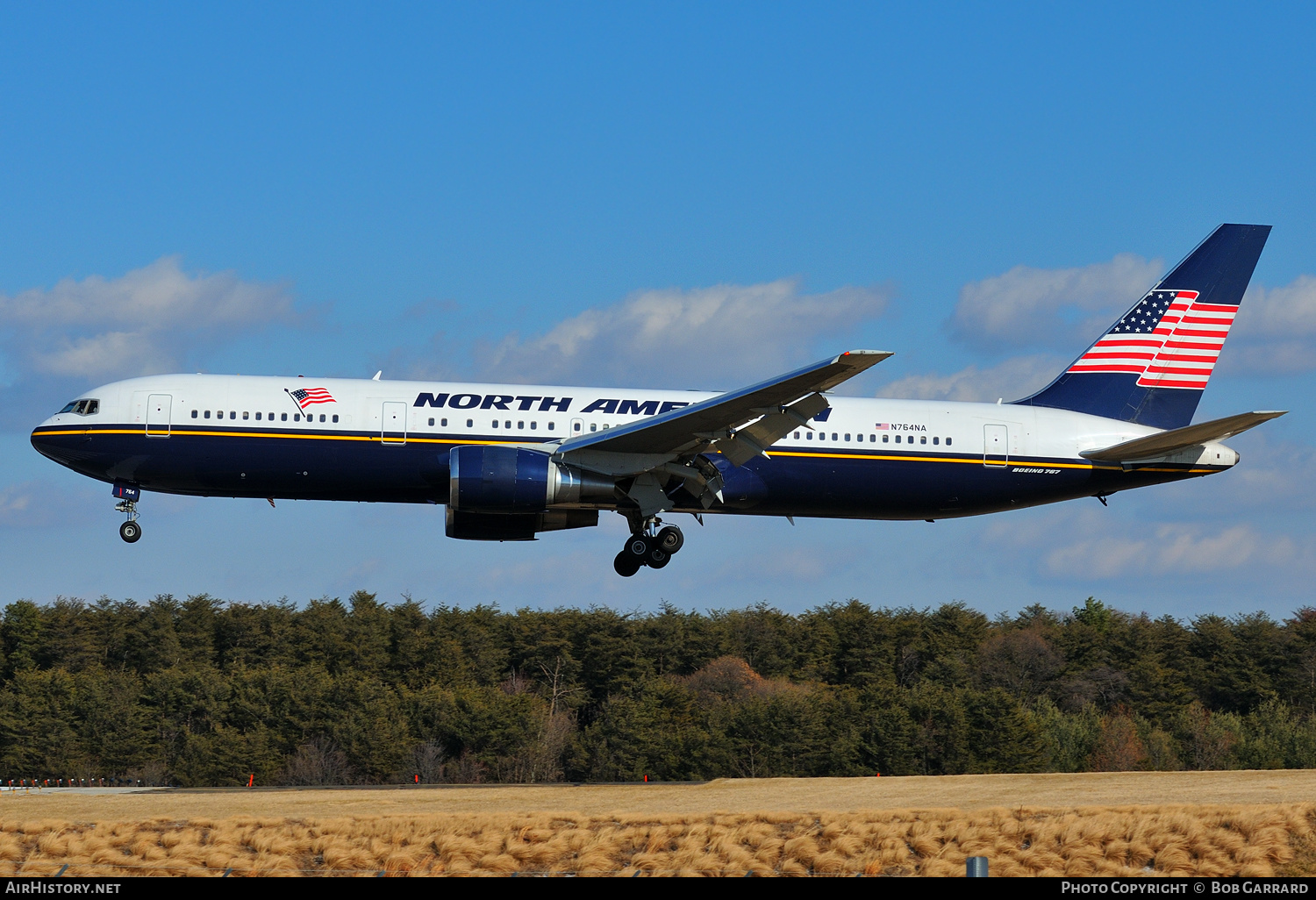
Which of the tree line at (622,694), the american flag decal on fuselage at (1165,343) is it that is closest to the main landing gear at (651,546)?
the american flag decal on fuselage at (1165,343)

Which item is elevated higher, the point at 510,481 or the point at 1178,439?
the point at 1178,439

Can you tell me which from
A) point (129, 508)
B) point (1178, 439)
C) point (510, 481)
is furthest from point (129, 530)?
point (1178, 439)

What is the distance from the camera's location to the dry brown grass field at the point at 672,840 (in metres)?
24.3

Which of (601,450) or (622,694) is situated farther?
(622,694)

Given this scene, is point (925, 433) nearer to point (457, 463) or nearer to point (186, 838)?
point (457, 463)

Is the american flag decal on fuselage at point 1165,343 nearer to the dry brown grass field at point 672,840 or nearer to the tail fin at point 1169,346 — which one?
the tail fin at point 1169,346

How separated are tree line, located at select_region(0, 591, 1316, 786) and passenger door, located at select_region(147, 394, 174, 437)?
1969 inches

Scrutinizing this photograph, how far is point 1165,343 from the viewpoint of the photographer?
38.1 metres

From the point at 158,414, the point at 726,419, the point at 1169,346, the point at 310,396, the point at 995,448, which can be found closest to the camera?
the point at 726,419

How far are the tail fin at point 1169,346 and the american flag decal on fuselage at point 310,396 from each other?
61.3ft

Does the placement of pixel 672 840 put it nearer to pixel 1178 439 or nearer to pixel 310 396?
pixel 310 396

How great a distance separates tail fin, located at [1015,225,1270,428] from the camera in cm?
3731

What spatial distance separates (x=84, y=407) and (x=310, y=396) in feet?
18.6

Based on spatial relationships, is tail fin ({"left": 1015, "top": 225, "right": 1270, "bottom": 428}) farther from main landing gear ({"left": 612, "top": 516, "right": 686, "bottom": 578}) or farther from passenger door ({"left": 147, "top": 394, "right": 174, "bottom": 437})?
passenger door ({"left": 147, "top": 394, "right": 174, "bottom": 437})
